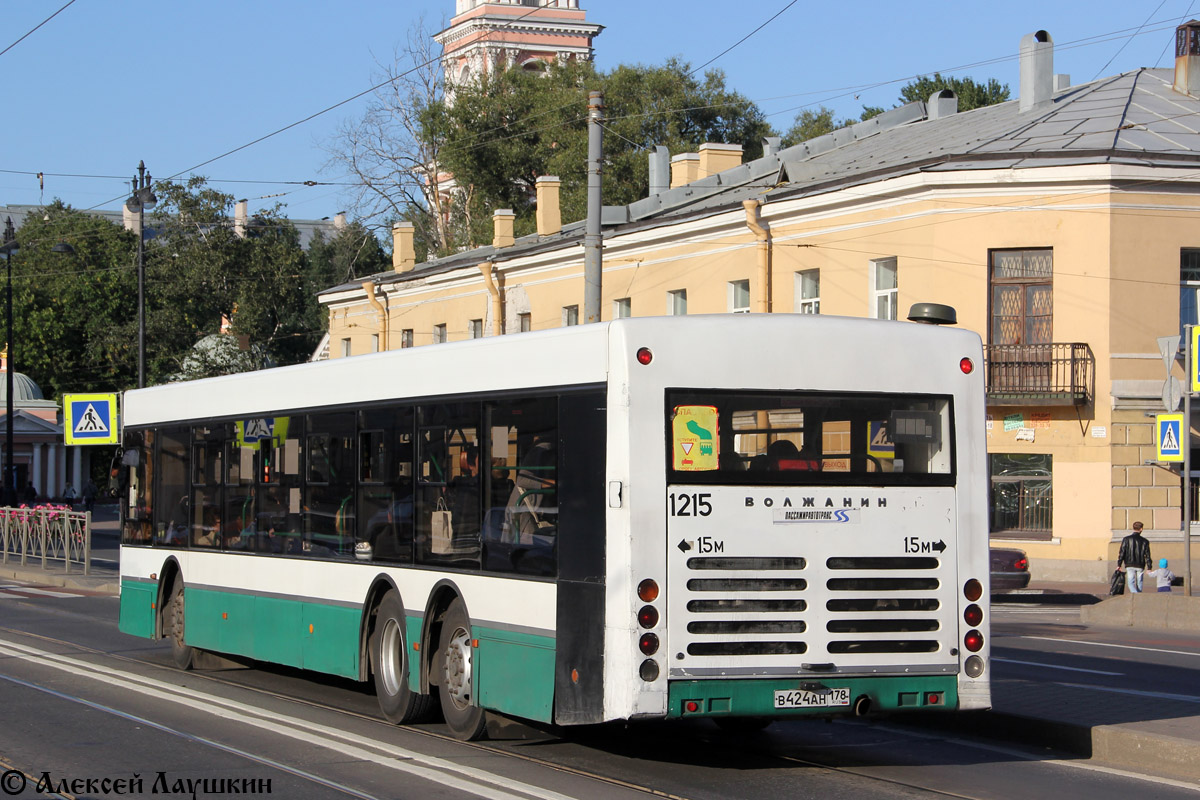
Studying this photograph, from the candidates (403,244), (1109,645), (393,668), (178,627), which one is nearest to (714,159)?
(403,244)

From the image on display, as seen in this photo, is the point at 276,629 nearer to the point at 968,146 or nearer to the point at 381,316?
the point at 968,146

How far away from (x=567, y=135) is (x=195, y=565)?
4869 cm

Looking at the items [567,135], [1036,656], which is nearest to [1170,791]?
[1036,656]

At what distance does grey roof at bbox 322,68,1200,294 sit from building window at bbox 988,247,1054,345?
1.87 m

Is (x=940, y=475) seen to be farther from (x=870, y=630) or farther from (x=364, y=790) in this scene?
(x=364, y=790)

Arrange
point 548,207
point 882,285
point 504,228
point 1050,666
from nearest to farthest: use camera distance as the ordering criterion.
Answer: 1. point 1050,666
2. point 882,285
3. point 548,207
4. point 504,228

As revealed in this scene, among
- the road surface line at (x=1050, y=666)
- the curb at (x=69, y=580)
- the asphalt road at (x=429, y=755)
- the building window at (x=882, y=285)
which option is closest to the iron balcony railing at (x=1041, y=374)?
the building window at (x=882, y=285)

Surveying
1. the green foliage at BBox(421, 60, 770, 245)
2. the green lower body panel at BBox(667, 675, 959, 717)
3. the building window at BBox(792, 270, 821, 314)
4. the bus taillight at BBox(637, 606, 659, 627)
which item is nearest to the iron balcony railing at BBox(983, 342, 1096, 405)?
the building window at BBox(792, 270, 821, 314)

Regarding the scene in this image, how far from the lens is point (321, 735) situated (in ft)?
33.6

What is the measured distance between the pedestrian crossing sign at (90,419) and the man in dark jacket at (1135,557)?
1866 cm

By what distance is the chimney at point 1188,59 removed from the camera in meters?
35.3

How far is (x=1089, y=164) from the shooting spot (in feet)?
95.9

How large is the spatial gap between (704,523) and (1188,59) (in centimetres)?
3127

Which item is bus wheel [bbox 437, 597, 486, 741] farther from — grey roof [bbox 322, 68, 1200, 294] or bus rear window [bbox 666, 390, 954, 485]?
grey roof [bbox 322, 68, 1200, 294]
